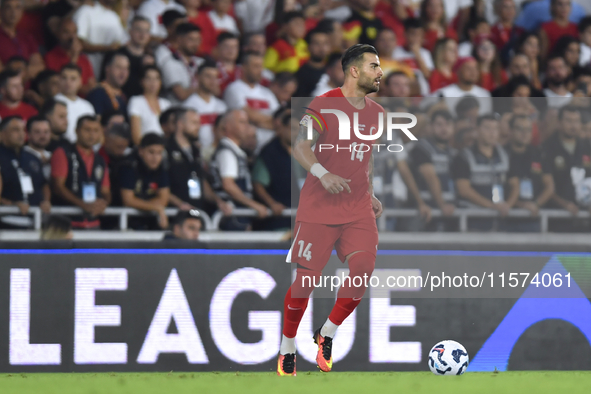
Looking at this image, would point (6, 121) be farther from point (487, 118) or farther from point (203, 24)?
point (487, 118)

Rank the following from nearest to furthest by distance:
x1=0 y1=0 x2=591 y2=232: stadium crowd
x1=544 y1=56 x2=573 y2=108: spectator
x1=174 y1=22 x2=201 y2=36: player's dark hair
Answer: x1=0 y1=0 x2=591 y2=232: stadium crowd
x1=174 y1=22 x2=201 y2=36: player's dark hair
x1=544 y1=56 x2=573 y2=108: spectator

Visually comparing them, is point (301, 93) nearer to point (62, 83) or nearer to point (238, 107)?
point (238, 107)

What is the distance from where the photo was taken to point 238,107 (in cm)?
794

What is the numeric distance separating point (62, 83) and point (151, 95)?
2.67 ft

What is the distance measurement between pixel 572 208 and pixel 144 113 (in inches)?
153

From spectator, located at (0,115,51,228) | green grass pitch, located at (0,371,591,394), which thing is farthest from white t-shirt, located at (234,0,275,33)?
green grass pitch, located at (0,371,591,394)

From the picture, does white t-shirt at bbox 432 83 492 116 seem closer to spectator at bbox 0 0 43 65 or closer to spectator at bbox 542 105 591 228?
spectator at bbox 542 105 591 228

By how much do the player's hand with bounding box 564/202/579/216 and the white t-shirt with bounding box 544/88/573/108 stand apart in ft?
3.86

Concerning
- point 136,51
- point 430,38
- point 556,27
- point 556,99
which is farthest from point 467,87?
point 136,51

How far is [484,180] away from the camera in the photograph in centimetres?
659

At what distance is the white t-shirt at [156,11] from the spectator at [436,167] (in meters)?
3.11

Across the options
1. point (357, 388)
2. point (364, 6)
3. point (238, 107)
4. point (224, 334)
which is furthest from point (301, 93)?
point (357, 388)

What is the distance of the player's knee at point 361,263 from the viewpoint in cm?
517

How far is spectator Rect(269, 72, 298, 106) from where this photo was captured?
319 inches
